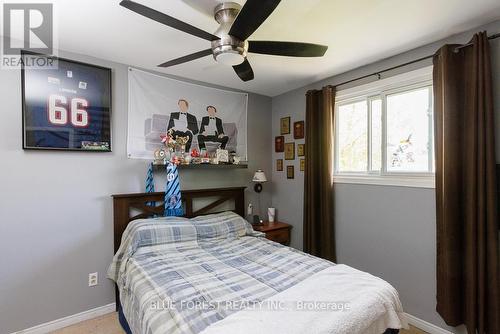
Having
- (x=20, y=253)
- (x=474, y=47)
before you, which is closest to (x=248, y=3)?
(x=474, y=47)

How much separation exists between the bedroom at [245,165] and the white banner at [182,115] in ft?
0.06

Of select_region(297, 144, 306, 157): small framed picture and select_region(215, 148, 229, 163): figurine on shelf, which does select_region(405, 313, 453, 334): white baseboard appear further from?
select_region(215, 148, 229, 163): figurine on shelf

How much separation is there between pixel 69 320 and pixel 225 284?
5.68 feet

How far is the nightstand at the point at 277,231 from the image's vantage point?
3.15m

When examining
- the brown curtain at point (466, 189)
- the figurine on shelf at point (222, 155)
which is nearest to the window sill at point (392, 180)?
the brown curtain at point (466, 189)

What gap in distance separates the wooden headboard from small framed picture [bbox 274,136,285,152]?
2.92 ft

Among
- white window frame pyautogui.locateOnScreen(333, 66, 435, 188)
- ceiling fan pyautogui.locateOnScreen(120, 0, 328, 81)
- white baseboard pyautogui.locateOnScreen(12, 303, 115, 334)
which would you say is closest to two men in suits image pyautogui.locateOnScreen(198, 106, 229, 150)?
ceiling fan pyautogui.locateOnScreen(120, 0, 328, 81)

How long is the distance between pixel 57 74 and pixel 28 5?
0.65 meters

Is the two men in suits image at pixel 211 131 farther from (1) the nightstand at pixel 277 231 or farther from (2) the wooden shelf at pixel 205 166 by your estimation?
(1) the nightstand at pixel 277 231

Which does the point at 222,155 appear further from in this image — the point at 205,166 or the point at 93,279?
the point at 93,279

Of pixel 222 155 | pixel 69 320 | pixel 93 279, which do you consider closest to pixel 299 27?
pixel 222 155

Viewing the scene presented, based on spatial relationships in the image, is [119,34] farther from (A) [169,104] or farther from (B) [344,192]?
(B) [344,192]

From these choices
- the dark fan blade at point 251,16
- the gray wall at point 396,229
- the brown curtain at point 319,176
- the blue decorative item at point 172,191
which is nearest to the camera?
the dark fan blade at point 251,16

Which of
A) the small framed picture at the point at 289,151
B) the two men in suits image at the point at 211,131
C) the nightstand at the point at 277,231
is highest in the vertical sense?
the two men in suits image at the point at 211,131
